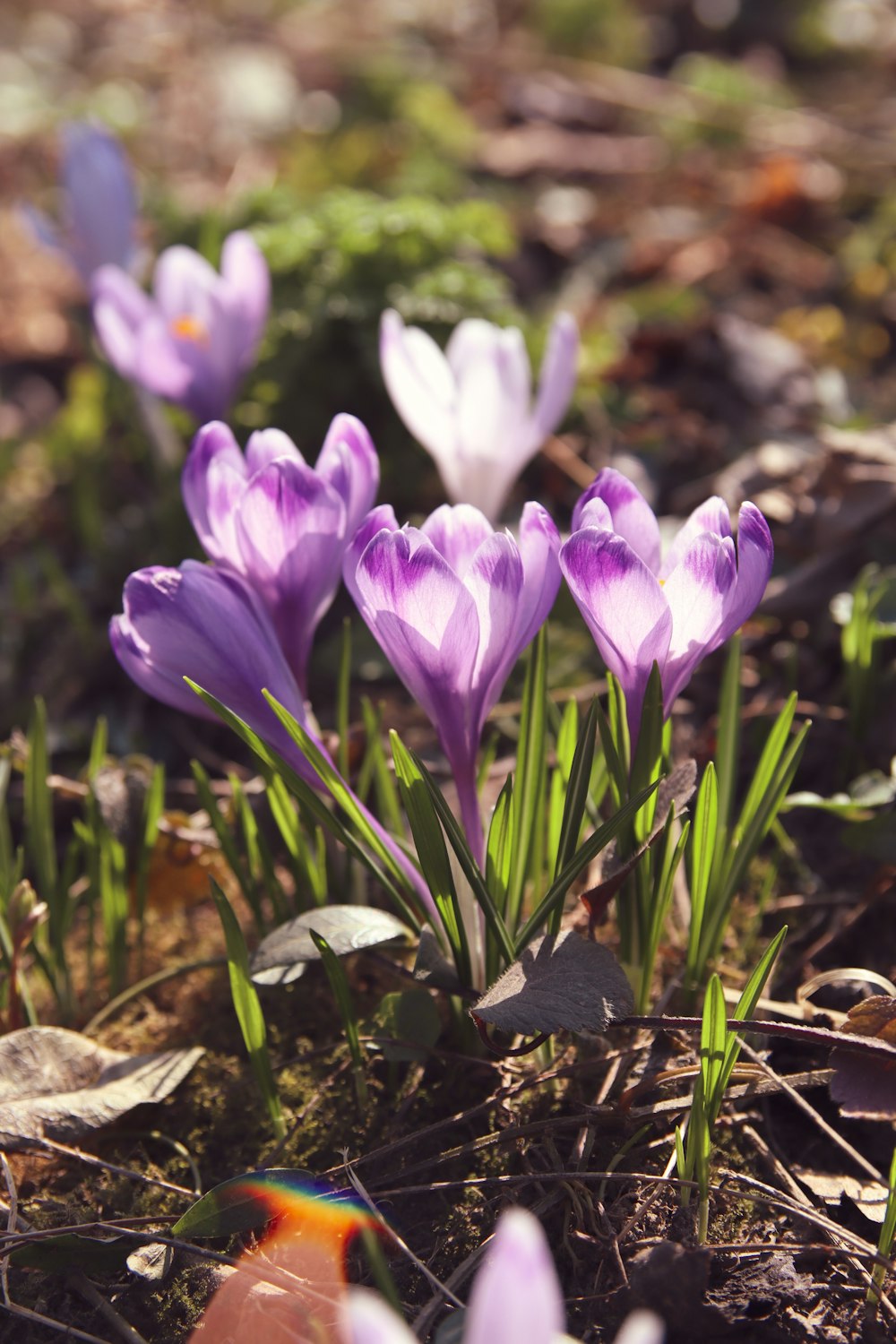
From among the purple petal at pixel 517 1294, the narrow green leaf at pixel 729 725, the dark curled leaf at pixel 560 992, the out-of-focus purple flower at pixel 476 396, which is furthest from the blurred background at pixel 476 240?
the purple petal at pixel 517 1294

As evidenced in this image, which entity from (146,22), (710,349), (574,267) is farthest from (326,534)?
(146,22)

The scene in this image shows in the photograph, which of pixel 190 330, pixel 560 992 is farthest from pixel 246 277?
pixel 560 992

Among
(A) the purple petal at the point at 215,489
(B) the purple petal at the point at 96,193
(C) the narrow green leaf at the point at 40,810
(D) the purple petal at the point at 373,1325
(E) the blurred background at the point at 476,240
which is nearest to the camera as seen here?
(D) the purple petal at the point at 373,1325

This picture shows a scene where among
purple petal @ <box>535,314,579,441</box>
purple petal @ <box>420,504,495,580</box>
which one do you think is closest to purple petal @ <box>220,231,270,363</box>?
purple petal @ <box>535,314,579,441</box>

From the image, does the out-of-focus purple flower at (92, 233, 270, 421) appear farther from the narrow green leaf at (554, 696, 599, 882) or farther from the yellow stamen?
the narrow green leaf at (554, 696, 599, 882)

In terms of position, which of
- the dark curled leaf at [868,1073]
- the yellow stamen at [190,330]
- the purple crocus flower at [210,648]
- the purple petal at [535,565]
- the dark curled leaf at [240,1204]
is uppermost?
the yellow stamen at [190,330]

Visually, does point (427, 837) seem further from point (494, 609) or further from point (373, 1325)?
point (373, 1325)

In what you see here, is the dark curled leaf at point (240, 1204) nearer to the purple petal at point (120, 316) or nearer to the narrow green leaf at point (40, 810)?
the narrow green leaf at point (40, 810)

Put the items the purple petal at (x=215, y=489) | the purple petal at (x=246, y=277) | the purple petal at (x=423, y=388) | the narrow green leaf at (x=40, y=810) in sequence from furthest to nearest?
the purple petal at (x=246, y=277) < the purple petal at (x=423, y=388) < the narrow green leaf at (x=40, y=810) < the purple petal at (x=215, y=489)
